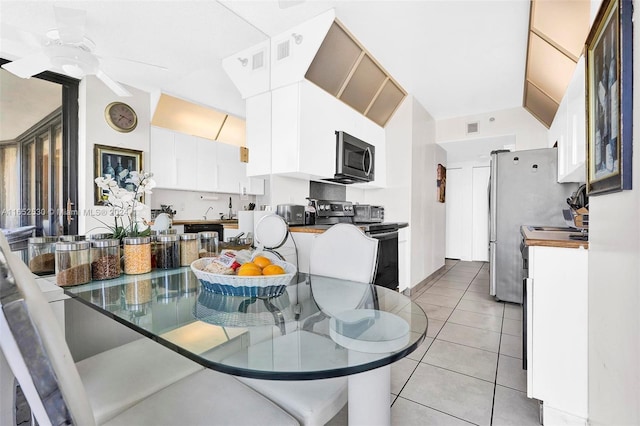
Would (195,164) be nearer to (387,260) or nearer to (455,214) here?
(387,260)

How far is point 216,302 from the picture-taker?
44.5 inches

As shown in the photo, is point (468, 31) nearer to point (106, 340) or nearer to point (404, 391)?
point (404, 391)

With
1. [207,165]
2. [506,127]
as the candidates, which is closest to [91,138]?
[207,165]

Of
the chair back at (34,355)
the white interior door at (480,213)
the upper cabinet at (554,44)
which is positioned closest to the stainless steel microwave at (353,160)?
the upper cabinet at (554,44)

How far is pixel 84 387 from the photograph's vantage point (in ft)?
3.04

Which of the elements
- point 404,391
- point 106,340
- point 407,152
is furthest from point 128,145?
point 407,152

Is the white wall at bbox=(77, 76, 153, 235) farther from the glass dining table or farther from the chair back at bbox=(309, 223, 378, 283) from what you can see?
the chair back at bbox=(309, 223, 378, 283)

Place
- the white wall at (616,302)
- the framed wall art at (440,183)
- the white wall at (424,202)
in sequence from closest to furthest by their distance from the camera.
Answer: the white wall at (616,302) → the white wall at (424,202) → the framed wall art at (440,183)

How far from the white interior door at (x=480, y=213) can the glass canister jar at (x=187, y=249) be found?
6172mm

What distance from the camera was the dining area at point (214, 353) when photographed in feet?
1.50

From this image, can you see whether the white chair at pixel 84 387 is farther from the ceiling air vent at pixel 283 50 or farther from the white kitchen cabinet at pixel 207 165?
the ceiling air vent at pixel 283 50

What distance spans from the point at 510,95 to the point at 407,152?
5.33 feet

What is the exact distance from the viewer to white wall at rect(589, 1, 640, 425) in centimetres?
87

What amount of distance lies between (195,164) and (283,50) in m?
1.39
